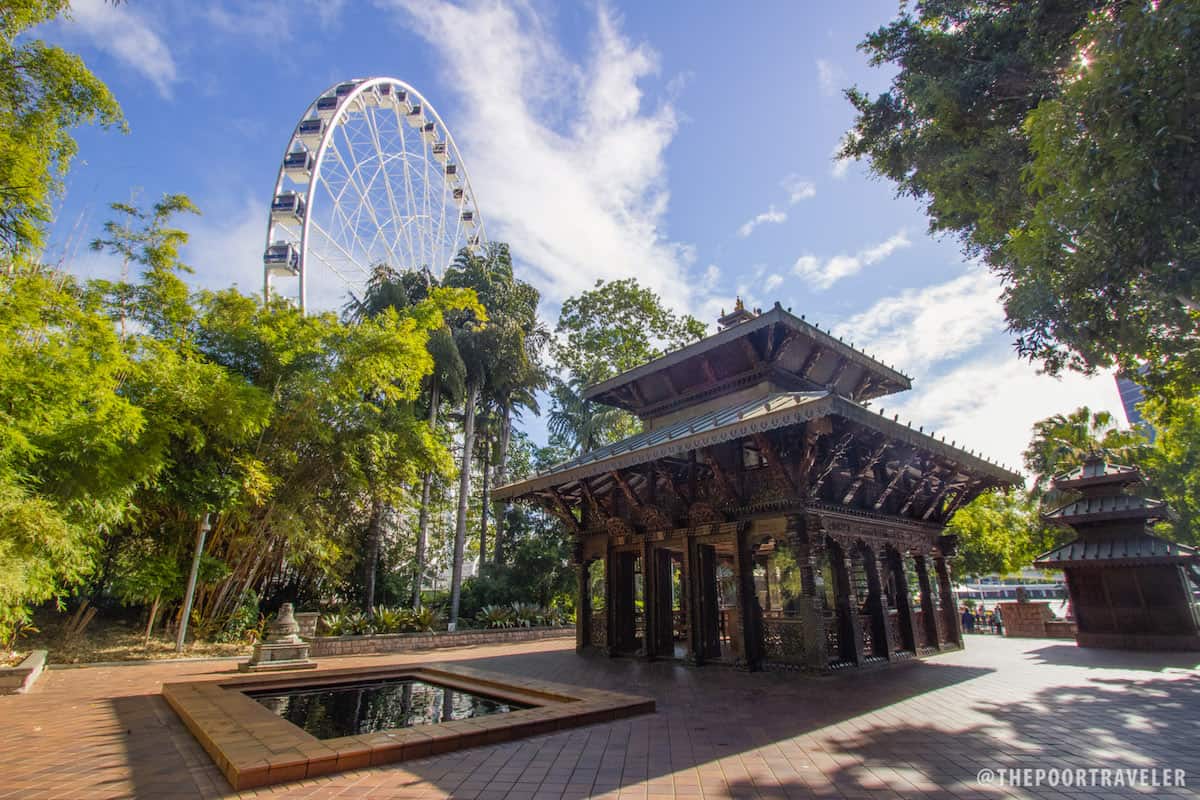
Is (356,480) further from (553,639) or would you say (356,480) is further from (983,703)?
(983,703)

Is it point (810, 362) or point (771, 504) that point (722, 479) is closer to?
point (771, 504)

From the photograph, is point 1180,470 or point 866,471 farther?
point 1180,470

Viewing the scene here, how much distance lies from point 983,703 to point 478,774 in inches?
197

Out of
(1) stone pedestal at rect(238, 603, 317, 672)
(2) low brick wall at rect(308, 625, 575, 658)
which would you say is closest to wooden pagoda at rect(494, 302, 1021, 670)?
(1) stone pedestal at rect(238, 603, 317, 672)

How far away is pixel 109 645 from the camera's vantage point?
35.9 feet

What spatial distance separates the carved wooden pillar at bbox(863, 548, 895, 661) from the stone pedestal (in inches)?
367

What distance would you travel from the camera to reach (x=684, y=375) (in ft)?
36.3

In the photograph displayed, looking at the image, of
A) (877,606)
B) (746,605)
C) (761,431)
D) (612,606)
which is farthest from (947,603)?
(761,431)

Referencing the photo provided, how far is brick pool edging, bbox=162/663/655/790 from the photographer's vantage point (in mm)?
3592

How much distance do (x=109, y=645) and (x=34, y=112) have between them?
9.96 meters

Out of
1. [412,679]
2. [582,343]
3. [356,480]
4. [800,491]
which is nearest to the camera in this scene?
[800,491]

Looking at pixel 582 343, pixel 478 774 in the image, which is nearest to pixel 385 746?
pixel 478 774

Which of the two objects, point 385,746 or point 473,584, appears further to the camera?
point 473,584

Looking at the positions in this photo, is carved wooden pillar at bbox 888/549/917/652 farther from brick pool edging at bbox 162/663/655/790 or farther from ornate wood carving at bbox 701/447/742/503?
brick pool edging at bbox 162/663/655/790
